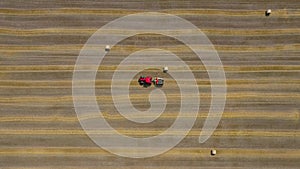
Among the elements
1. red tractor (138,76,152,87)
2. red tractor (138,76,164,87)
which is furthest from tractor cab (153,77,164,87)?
red tractor (138,76,152,87)

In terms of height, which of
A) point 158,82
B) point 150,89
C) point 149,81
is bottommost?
point 150,89

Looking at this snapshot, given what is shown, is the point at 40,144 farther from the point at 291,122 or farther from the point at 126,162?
the point at 291,122

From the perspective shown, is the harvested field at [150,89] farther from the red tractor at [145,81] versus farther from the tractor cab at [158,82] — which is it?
the red tractor at [145,81]

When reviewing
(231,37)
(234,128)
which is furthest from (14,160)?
(231,37)

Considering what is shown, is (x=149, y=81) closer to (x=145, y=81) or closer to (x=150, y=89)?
(x=145, y=81)

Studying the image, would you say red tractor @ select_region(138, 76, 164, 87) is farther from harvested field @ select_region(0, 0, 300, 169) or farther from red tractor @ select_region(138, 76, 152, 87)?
harvested field @ select_region(0, 0, 300, 169)

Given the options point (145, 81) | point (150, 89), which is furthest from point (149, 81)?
point (150, 89)

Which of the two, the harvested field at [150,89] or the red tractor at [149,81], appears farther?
the red tractor at [149,81]

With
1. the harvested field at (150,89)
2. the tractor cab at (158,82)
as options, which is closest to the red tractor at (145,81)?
the tractor cab at (158,82)
